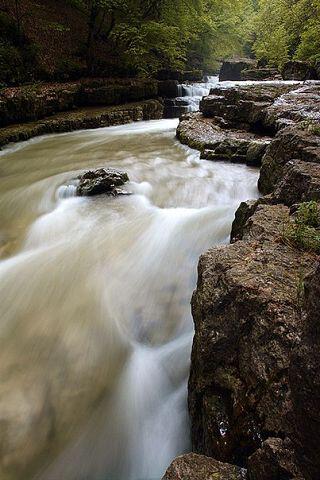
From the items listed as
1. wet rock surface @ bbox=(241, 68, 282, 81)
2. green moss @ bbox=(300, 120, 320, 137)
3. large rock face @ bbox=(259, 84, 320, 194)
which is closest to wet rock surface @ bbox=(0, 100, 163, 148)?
large rock face @ bbox=(259, 84, 320, 194)

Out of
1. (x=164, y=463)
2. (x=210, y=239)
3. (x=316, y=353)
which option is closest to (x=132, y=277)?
(x=210, y=239)

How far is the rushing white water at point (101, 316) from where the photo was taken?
8.32 feet

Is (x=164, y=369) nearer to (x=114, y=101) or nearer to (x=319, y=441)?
(x=319, y=441)

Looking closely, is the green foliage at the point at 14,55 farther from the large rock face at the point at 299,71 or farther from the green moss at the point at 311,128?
the large rock face at the point at 299,71

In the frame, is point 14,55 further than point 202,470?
Yes

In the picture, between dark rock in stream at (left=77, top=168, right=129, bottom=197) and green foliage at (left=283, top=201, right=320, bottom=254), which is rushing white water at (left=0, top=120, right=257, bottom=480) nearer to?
dark rock in stream at (left=77, top=168, right=129, bottom=197)

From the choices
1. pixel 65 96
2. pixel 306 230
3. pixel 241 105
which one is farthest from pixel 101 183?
pixel 65 96

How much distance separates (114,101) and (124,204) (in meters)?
9.56

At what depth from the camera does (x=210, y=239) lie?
4785mm

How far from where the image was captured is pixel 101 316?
356 cm

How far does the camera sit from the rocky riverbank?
132cm

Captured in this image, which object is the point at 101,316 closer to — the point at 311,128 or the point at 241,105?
the point at 311,128

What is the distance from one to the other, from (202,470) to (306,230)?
75.3 inches

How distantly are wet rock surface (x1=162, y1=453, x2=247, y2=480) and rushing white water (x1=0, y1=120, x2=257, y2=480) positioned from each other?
3.15ft
